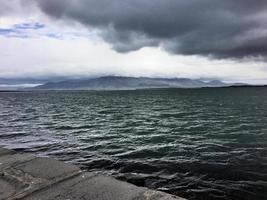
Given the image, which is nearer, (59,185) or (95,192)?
(95,192)

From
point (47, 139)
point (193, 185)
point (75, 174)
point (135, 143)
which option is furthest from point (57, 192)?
point (47, 139)

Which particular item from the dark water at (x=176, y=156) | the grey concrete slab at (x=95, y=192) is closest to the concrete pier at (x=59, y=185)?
the grey concrete slab at (x=95, y=192)

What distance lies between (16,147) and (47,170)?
12.5 m

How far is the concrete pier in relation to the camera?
7.31 meters

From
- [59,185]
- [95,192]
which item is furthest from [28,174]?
[95,192]

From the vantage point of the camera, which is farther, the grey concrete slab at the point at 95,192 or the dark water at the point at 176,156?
the dark water at the point at 176,156

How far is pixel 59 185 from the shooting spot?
321 inches

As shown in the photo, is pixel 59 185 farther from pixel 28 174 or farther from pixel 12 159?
pixel 12 159

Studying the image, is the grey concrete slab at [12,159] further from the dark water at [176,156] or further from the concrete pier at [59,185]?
the dark water at [176,156]

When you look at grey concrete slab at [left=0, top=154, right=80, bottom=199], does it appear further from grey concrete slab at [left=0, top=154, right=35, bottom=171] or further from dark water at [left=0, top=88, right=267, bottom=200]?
dark water at [left=0, top=88, right=267, bottom=200]

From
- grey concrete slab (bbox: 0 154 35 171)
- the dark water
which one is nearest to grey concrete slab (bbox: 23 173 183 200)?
grey concrete slab (bbox: 0 154 35 171)

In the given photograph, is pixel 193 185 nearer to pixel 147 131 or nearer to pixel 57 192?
pixel 57 192

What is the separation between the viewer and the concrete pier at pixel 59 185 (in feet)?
24.0

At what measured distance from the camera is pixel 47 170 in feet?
31.3
